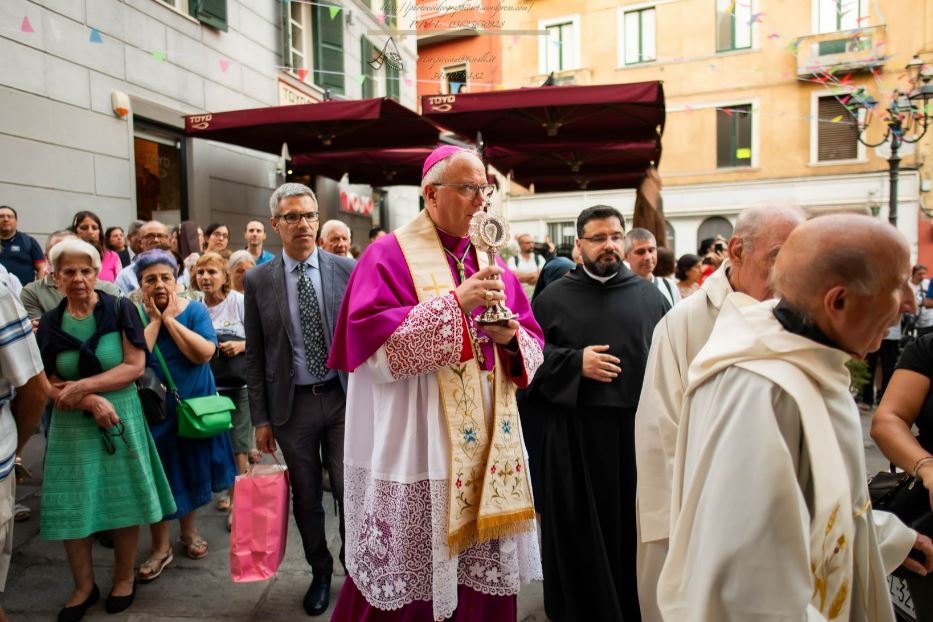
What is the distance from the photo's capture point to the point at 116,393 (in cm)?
315

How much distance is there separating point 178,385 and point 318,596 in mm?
1465

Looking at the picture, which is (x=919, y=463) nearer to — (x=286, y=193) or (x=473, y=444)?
(x=473, y=444)

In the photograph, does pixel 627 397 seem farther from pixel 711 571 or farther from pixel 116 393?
pixel 116 393

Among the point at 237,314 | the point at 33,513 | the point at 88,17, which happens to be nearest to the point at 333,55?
the point at 88,17

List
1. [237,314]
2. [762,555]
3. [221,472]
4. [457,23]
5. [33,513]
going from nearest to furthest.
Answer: [762,555], [221,472], [33,513], [237,314], [457,23]

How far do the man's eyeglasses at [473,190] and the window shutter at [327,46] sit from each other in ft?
30.7

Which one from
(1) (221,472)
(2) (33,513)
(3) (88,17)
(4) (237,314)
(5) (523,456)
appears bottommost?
(2) (33,513)

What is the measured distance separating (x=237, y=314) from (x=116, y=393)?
148cm

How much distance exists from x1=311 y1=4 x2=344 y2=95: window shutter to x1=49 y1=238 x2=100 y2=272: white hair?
842cm

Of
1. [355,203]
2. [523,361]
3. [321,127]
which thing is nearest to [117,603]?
[523,361]

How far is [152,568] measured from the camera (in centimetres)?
346

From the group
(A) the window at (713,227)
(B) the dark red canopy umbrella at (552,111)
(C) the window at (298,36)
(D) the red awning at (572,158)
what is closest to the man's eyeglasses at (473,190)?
(B) the dark red canopy umbrella at (552,111)

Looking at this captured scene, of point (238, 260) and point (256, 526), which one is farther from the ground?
point (238, 260)

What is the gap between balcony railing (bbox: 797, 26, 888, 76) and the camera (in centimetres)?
1855
